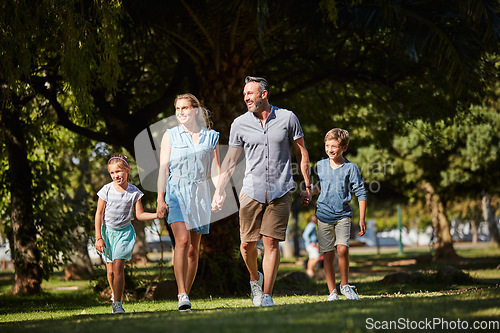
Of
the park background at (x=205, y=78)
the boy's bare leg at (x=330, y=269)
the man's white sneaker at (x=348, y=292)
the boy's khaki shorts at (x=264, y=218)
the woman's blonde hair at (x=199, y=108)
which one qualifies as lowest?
the man's white sneaker at (x=348, y=292)

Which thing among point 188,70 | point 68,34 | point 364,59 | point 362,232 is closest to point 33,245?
point 188,70

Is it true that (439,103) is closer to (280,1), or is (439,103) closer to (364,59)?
(364,59)

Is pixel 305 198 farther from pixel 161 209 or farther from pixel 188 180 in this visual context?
pixel 161 209

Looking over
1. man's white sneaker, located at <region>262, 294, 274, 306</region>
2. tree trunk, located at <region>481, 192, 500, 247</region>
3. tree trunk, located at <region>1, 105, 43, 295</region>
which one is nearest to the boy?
man's white sneaker, located at <region>262, 294, 274, 306</region>

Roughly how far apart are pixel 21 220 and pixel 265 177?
923cm

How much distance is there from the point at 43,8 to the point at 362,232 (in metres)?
5.16

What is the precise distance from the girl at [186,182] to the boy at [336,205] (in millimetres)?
1382

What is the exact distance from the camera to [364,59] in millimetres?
15258

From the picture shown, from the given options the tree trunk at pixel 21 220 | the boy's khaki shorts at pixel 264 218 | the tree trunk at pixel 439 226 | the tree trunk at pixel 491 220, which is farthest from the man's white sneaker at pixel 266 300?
the tree trunk at pixel 491 220

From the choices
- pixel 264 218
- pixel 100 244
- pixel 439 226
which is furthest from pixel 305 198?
pixel 439 226

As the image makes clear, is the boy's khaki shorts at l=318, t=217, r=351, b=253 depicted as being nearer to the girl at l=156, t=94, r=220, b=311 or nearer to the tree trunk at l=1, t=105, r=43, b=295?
the girl at l=156, t=94, r=220, b=311

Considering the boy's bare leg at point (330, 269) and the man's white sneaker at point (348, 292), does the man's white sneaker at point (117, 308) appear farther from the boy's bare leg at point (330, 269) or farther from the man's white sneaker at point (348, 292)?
the man's white sneaker at point (348, 292)

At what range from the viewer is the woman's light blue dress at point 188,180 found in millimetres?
6871

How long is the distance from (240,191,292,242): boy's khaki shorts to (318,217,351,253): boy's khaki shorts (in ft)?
3.30
